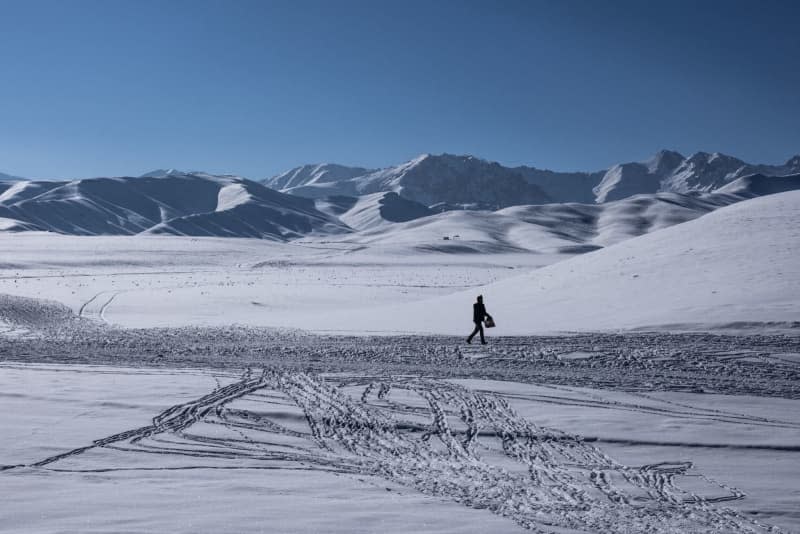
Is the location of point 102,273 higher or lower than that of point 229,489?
higher

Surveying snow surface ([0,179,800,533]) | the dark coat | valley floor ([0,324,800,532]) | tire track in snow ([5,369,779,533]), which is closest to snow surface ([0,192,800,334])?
snow surface ([0,179,800,533])

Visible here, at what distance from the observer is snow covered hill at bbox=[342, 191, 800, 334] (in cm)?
1975

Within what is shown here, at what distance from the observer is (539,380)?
12.8 m

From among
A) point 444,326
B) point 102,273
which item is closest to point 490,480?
Result: point 444,326

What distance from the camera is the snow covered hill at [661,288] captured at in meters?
19.8

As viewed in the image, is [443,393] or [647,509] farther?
[443,393]

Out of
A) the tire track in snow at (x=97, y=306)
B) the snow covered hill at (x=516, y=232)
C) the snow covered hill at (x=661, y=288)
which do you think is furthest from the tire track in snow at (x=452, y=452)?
the snow covered hill at (x=516, y=232)

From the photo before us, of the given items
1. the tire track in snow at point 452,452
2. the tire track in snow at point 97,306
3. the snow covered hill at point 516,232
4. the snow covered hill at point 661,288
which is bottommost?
the tire track in snow at point 452,452

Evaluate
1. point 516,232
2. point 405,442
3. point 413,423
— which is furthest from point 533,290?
point 516,232

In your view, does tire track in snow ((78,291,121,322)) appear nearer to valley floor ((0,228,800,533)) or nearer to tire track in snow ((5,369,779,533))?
valley floor ((0,228,800,533))

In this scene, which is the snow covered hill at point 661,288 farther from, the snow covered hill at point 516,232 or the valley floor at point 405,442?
the snow covered hill at point 516,232

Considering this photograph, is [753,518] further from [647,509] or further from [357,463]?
[357,463]

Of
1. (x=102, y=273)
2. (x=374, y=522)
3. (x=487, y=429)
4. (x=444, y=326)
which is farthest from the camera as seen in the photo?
(x=102, y=273)

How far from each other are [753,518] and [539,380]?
6264 mm
